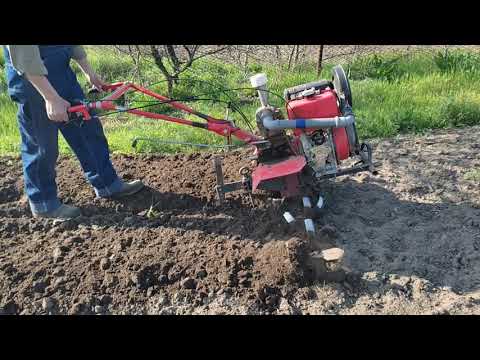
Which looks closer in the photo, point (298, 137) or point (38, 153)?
point (298, 137)

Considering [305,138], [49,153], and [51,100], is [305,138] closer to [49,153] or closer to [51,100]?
[51,100]

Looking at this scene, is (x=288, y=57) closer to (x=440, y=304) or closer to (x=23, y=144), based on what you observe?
(x=23, y=144)

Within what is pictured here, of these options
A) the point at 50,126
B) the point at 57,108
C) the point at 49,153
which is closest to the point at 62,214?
the point at 49,153

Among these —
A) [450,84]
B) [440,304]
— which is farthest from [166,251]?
[450,84]

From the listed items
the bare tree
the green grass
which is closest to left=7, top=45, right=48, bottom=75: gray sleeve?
the green grass

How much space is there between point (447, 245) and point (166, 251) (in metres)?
2.09

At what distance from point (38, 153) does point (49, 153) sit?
9cm

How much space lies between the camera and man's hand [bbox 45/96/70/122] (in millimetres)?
3764

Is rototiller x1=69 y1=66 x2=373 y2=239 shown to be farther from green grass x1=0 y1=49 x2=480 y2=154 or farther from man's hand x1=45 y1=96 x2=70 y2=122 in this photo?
green grass x1=0 y1=49 x2=480 y2=154

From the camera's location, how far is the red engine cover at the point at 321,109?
3.80 metres

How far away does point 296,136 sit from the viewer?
13.1ft

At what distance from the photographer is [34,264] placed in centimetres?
393

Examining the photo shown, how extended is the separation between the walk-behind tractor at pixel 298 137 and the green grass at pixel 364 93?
0.82 metres

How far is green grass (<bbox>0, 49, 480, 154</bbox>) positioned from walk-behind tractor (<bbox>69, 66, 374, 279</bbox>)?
0.82 m
